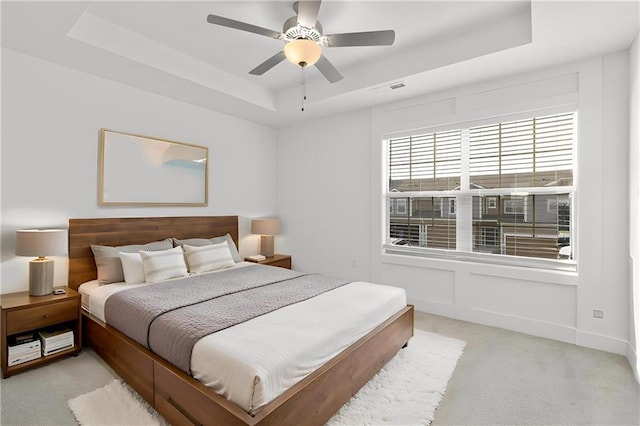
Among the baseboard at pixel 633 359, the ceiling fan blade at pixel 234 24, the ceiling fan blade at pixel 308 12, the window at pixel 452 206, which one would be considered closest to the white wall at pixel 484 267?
the baseboard at pixel 633 359

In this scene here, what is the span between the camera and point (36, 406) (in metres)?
2.08

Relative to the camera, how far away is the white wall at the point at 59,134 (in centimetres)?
282

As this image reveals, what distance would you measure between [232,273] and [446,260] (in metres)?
2.48

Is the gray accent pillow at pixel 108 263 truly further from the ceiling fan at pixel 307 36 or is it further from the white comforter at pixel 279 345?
the ceiling fan at pixel 307 36

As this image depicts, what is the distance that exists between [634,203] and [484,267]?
1.38 metres

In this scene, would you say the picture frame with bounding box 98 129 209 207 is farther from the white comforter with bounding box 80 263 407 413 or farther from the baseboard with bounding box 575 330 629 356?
the baseboard with bounding box 575 330 629 356

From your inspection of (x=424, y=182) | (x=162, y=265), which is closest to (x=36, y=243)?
(x=162, y=265)

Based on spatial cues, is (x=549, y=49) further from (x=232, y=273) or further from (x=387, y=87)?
(x=232, y=273)

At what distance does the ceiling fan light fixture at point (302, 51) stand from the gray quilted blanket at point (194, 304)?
1.83m

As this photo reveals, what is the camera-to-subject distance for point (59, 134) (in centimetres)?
310

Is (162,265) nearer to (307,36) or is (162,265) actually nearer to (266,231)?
(266,231)

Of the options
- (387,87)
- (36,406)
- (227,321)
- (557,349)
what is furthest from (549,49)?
(36,406)

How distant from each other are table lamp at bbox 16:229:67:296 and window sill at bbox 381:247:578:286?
11.4ft

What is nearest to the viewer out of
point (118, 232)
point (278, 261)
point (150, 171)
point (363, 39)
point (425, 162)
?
point (363, 39)
